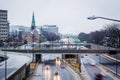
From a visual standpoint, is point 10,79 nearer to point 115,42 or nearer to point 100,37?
point 115,42

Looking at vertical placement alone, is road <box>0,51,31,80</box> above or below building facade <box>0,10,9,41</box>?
below

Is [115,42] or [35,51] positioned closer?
[35,51]

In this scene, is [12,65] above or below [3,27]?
below

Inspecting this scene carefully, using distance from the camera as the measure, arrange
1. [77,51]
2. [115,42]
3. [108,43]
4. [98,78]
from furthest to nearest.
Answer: [108,43] < [115,42] < [77,51] < [98,78]

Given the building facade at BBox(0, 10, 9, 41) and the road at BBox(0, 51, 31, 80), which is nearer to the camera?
the road at BBox(0, 51, 31, 80)

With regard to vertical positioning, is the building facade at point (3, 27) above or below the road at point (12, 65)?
above

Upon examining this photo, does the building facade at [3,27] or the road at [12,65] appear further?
the building facade at [3,27]

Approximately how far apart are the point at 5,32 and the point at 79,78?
5704 inches

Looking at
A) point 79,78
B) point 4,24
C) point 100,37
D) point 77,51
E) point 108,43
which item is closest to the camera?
point 79,78

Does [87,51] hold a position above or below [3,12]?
below

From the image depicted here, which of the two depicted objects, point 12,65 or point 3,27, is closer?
point 12,65

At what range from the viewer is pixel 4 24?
195 metres

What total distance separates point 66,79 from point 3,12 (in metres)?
151

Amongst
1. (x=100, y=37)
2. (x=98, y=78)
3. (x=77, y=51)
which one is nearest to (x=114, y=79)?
(x=98, y=78)
